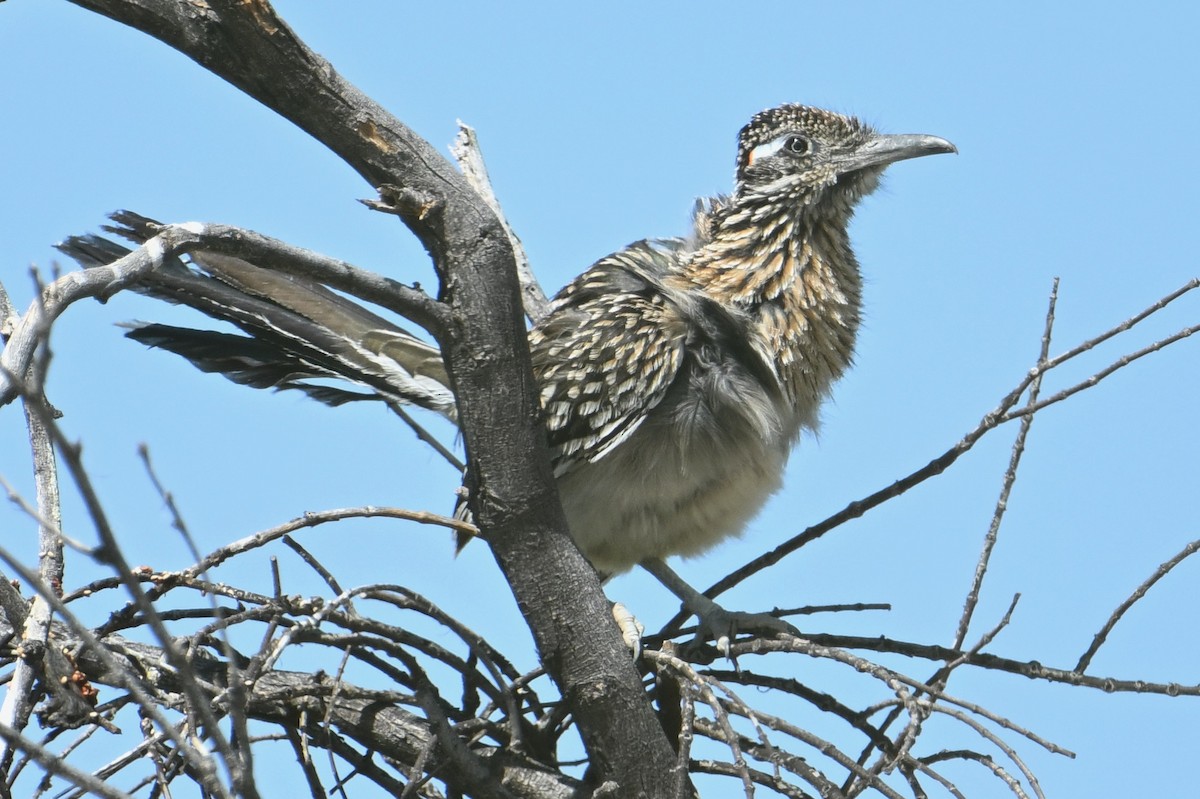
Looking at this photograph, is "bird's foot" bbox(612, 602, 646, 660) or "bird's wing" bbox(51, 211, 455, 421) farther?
"bird's wing" bbox(51, 211, 455, 421)

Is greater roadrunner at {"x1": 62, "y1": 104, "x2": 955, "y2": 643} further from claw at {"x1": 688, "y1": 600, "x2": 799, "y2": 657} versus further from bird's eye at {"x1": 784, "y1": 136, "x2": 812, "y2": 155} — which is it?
bird's eye at {"x1": 784, "y1": 136, "x2": 812, "y2": 155}

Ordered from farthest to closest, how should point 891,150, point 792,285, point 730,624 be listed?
point 891,150 < point 792,285 < point 730,624

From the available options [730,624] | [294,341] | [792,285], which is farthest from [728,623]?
[294,341]

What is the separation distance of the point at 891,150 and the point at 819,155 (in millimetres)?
251

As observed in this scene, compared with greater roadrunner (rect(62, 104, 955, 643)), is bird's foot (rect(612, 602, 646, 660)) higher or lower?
lower

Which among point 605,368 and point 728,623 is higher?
point 605,368

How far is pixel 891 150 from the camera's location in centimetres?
462

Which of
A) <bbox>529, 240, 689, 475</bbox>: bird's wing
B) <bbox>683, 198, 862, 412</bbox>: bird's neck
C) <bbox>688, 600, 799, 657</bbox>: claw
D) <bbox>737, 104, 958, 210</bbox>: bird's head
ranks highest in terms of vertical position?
<bbox>737, 104, 958, 210</bbox>: bird's head

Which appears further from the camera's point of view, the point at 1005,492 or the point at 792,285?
the point at 792,285

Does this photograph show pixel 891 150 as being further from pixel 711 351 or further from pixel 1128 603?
pixel 1128 603

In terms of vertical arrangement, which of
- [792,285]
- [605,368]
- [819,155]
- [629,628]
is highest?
[819,155]

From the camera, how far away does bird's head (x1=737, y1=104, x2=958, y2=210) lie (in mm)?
4570

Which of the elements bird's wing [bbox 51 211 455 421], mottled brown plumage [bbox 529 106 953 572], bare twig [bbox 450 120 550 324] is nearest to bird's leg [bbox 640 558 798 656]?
mottled brown plumage [bbox 529 106 953 572]

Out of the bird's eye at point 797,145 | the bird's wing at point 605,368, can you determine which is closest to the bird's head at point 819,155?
the bird's eye at point 797,145
